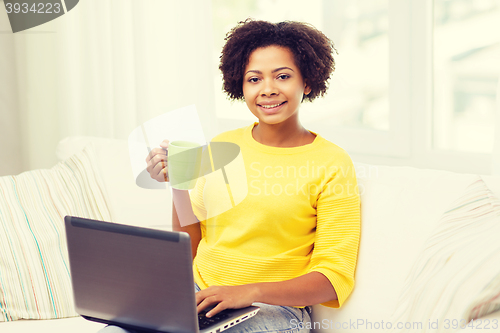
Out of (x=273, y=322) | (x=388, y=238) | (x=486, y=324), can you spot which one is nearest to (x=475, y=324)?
(x=486, y=324)

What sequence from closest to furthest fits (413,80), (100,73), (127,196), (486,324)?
(486,324)
(127,196)
(413,80)
(100,73)

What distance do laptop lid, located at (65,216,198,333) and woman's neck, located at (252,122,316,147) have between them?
18.3 inches

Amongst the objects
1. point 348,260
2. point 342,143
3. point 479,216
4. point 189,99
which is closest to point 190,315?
point 348,260

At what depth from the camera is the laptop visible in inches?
33.3

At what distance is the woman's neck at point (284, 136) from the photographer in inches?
47.8

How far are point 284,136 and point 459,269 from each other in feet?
1.60

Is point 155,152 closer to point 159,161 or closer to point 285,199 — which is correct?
point 159,161

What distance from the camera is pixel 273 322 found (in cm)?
105

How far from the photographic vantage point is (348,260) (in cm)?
110

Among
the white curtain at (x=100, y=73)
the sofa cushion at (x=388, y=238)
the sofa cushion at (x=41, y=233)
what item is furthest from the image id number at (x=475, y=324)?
the white curtain at (x=100, y=73)

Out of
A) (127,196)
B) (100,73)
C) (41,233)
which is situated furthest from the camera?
(100,73)

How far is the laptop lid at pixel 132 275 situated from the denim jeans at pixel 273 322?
0.24 feet
